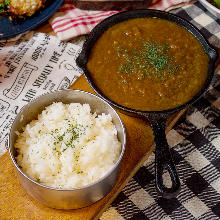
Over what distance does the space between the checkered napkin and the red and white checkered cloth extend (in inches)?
31.3

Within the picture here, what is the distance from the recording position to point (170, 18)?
2.31 metres

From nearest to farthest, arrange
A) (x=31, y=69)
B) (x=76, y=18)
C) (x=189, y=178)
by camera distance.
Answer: (x=189, y=178) → (x=31, y=69) → (x=76, y=18)

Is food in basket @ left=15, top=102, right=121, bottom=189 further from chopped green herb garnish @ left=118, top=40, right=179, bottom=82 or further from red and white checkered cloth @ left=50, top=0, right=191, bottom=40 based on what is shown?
red and white checkered cloth @ left=50, top=0, right=191, bottom=40

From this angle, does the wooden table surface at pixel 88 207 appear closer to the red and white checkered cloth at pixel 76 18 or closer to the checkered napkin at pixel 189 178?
the checkered napkin at pixel 189 178

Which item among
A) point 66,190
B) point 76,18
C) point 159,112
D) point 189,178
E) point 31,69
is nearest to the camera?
point 66,190

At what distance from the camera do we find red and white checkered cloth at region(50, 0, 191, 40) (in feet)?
8.33

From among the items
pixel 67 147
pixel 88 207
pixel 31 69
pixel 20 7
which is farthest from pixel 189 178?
pixel 20 7

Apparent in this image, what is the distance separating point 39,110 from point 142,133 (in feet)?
1.91

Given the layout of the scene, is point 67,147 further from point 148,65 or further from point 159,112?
point 148,65

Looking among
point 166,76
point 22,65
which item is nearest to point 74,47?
point 22,65

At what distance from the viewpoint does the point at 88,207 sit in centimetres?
174

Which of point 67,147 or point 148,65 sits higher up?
point 148,65

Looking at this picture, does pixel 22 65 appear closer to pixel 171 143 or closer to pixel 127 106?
pixel 127 106

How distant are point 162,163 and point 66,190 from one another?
0.49 m
